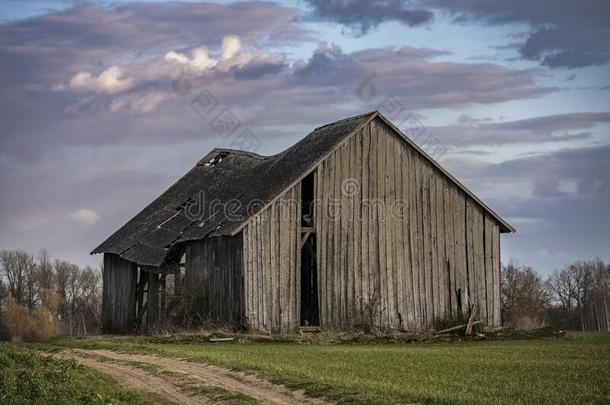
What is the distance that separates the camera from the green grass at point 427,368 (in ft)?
53.6

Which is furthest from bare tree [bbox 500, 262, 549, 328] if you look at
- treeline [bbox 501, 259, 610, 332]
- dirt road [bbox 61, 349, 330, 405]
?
dirt road [bbox 61, 349, 330, 405]

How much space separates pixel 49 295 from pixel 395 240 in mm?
36349

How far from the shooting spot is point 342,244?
35469mm

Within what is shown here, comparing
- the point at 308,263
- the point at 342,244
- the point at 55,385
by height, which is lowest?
the point at 55,385

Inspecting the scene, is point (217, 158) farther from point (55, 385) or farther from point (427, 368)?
point (55, 385)

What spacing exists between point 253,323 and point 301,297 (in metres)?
4.19

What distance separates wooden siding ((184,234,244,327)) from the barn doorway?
279 centimetres

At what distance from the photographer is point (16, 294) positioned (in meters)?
71.4

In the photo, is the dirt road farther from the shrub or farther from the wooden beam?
the shrub

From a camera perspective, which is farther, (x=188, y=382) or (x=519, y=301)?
(x=519, y=301)

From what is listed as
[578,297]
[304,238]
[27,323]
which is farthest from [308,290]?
[578,297]

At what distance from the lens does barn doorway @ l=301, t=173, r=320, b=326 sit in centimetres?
3559

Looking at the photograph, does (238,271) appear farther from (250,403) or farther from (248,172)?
(250,403)

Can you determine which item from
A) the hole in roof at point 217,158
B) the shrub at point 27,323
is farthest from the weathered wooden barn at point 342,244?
the shrub at point 27,323
